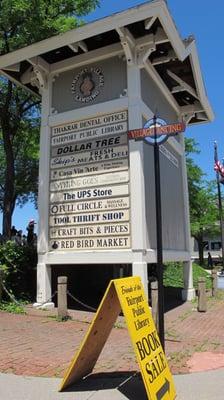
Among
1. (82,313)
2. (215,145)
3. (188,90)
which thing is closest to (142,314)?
(82,313)

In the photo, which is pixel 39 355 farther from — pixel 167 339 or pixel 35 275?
pixel 35 275

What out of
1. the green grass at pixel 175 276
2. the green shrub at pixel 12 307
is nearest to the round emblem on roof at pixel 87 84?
the green shrub at pixel 12 307

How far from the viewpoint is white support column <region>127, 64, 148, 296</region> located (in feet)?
35.4

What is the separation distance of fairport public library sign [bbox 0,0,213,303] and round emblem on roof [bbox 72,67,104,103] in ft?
0.08

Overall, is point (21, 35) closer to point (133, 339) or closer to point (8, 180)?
point (8, 180)

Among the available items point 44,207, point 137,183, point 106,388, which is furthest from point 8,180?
point 106,388

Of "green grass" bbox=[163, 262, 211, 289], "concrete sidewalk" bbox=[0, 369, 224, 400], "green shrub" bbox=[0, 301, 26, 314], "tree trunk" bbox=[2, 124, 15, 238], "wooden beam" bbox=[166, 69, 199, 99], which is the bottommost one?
"concrete sidewalk" bbox=[0, 369, 224, 400]

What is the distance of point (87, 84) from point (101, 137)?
1.60 m

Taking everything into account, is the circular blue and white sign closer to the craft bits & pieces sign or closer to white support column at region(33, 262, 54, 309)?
the craft bits & pieces sign

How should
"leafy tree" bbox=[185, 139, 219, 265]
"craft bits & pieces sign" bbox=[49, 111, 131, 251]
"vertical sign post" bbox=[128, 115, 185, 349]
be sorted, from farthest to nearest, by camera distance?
1. "leafy tree" bbox=[185, 139, 219, 265]
2. "craft bits & pieces sign" bbox=[49, 111, 131, 251]
3. "vertical sign post" bbox=[128, 115, 185, 349]

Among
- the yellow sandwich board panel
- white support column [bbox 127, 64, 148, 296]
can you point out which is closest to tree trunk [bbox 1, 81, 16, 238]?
white support column [bbox 127, 64, 148, 296]

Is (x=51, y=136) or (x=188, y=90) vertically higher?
(x=188, y=90)

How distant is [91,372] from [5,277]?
6.07 m

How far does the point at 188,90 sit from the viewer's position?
14734mm
